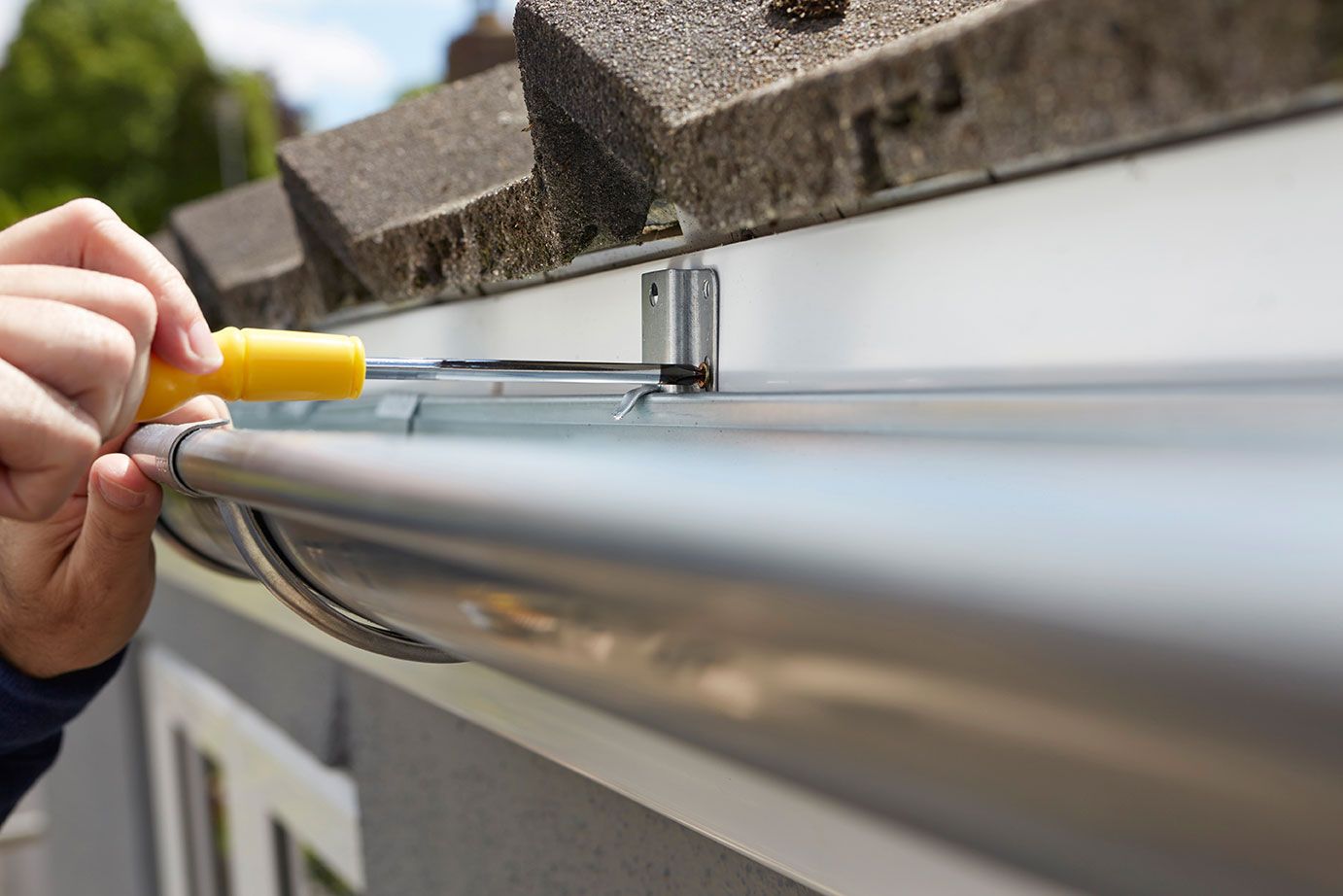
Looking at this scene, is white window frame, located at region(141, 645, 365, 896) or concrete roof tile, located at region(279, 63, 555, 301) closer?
concrete roof tile, located at region(279, 63, 555, 301)

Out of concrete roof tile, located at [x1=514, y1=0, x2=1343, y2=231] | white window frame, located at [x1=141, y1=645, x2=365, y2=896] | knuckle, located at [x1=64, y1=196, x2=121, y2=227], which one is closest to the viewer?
concrete roof tile, located at [x1=514, y1=0, x2=1343, y2=231]

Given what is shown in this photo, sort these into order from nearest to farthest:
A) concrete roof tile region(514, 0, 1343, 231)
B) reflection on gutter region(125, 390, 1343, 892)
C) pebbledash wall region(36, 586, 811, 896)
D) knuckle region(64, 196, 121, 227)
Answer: reflection on gutter region(125, 390, 1343, 892) → concrete roof tile region(514, 0, 1343, 231) → knuckle region(64, 196, 121, 227) → pebbledash wall region(36, 586, 811, 896)

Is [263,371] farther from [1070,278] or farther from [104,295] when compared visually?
[1070,278]

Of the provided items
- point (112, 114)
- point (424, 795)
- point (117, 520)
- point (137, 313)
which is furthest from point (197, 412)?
point (112, 114)

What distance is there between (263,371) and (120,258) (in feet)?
0.41

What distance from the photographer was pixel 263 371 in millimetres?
517

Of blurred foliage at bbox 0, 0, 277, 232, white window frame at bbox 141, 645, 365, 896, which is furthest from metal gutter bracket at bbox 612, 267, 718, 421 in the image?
blurred foliage at bbox 0, 0, 277, 232

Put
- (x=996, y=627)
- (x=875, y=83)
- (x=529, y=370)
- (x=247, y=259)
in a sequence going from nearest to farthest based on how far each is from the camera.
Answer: (x=996, y=627) → (x=875, y=83) → (x=529, y=370) → (x=247, y=259)

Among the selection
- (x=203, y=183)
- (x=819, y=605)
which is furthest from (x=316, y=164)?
(x=203, y=183)

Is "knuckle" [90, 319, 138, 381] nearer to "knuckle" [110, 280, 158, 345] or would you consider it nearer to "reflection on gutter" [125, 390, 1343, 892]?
"knuckle" [110, 280, 158, 345]

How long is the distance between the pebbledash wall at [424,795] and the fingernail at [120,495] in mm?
418

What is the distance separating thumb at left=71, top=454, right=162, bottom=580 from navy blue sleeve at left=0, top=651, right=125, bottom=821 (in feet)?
0.59

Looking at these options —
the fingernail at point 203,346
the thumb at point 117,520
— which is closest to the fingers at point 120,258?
the fingernail at point 203,346

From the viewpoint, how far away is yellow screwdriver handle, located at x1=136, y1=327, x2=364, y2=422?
51 centimetres
